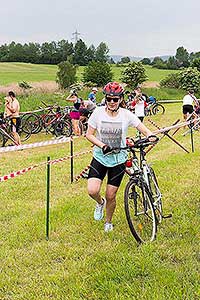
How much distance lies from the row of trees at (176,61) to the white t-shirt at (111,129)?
266ft

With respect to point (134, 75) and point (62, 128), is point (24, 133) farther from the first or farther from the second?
point (134, 75)

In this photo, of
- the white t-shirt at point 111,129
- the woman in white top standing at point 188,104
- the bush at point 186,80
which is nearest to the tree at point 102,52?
the bush at point 186,80

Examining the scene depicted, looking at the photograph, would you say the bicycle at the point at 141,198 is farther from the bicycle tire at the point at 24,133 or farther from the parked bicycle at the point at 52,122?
the bicycle tire at the point at 24,133

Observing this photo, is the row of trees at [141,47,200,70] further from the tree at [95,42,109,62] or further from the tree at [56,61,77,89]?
Result: the tree at [56,61,77,89]

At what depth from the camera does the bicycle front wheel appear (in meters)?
4.83

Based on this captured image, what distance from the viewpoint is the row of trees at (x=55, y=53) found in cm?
8125

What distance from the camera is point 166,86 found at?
4716 cm

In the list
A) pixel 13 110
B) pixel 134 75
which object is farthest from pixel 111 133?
pixel 134 75

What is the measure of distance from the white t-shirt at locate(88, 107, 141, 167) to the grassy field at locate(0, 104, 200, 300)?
37.6 inches

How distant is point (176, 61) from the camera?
9362cm

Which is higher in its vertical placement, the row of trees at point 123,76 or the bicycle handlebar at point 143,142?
the bicycle handlebar at point 143,142

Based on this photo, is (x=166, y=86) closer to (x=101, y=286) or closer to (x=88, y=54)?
(x=88, y=54)

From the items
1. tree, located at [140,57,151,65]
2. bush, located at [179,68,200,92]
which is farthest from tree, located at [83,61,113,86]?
tree, located at [140,57,151,65]

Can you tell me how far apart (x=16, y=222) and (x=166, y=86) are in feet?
140
